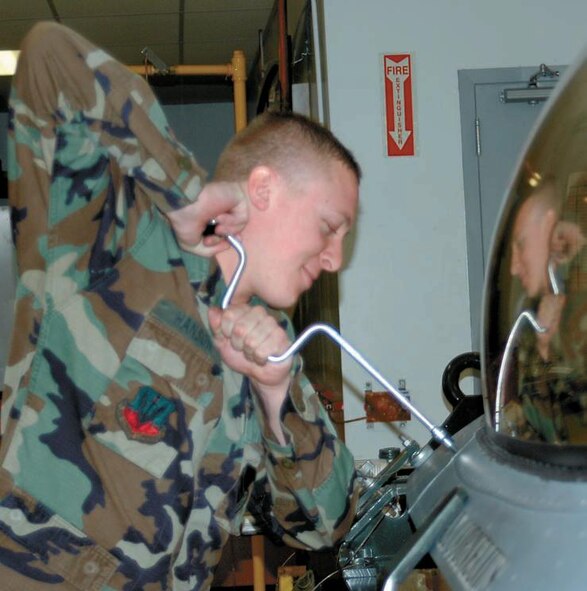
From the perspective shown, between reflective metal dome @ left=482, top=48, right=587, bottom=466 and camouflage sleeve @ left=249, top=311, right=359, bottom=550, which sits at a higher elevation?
reflective metal dome @ left=482, top=48, right=587, bottom=466

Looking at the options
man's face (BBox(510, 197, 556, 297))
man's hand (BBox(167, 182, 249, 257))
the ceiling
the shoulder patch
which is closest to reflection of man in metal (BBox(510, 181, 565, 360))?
man's face (BBox(510, 197, 556, 297))

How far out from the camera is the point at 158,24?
19.3ft

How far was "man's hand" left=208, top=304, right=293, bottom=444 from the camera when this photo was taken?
1.24 meters

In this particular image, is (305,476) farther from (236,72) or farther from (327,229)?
(236,72)

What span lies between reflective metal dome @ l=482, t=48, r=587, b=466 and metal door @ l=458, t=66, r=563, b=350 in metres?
2.76

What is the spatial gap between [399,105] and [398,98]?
29 mm

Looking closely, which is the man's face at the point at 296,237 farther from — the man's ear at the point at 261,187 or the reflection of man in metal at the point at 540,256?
the reflection of man in metal at the point at 540,256

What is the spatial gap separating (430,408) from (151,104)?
2.85 meters

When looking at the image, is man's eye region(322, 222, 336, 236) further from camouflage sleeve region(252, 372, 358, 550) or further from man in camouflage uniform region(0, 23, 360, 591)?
camouflage sleeve region(252, 372, 358, 550)

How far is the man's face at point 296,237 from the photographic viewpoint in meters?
1.45

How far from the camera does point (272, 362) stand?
4.11ft

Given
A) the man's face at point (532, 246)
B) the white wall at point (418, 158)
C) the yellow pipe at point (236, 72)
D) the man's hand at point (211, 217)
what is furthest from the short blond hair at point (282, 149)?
the yellow pipe at point (236, 72)

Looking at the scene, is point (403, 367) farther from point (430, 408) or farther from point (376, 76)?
point (376, 76)

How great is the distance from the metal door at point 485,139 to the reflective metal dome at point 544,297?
9.06 ft
